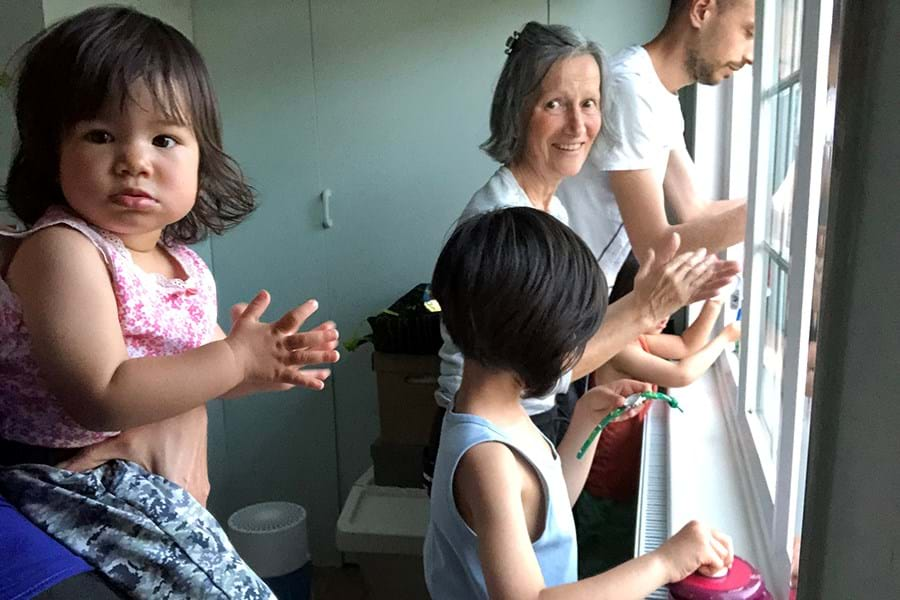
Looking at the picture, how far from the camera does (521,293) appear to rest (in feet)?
2.92

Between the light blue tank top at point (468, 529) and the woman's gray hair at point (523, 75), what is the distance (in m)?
0.58

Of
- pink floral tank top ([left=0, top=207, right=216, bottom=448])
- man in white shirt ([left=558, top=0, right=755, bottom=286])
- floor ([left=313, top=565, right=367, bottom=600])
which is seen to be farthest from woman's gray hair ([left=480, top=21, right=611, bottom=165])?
floor ([left=313, top=565, right=367, bottom=600])

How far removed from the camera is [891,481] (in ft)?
1.05

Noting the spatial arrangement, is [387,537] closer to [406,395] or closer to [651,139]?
[406,395]

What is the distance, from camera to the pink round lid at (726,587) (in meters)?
0.84

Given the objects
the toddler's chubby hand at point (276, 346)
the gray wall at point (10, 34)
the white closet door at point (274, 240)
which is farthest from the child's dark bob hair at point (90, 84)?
the white closet door at point (274, 240)

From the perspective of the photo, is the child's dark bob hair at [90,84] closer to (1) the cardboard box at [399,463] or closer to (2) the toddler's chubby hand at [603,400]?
(2) the toddler's chubby hand at [603,400]

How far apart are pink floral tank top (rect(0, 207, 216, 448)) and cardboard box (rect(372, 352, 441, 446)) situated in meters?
1.26

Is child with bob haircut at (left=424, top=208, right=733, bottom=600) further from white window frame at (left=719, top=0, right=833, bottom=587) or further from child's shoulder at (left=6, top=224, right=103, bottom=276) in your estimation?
child's shoulder at (left=6, top=224, right=103, bottom=276)

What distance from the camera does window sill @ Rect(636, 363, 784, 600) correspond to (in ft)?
3.73

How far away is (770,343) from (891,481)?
111 centimetres

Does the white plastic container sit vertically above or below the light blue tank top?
below

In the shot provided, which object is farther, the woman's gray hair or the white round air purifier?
the white round air purifier

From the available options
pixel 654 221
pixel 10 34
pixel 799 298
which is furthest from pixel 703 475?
pixel 10 34
